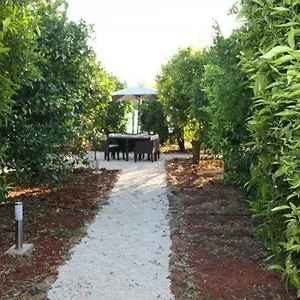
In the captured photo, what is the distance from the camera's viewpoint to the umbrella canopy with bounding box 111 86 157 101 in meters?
15.2

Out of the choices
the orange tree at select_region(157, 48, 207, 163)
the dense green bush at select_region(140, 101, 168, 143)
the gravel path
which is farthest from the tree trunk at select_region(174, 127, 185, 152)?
the gravel path

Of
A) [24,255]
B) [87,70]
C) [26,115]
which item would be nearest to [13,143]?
[26,115]

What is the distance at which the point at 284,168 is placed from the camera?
2.32 m

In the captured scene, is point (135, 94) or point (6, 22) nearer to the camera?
point (6, 22)

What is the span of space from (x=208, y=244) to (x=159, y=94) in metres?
10.2

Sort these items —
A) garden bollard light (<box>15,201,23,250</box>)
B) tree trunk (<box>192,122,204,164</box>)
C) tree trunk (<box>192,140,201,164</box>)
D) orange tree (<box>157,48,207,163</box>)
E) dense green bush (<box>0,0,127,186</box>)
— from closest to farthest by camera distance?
garden bollard light (<box>15,201,23,250</box>) < dense green bush (<box>0,0,127,186</box>) < orange tree (<box>157,48,207,163</box>) < tree trunk (<box>192,122,204,164</box>) < tree trunk (<box>192,140,201,164</box>)

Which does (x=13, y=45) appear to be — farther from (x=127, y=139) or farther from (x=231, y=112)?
(x=127, y=139)

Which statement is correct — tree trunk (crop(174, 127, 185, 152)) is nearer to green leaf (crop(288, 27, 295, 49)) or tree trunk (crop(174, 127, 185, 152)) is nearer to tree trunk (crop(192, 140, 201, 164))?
tree trunk (crop(192, 140, 201, 164))

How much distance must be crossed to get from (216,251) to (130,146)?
1102 centimetres

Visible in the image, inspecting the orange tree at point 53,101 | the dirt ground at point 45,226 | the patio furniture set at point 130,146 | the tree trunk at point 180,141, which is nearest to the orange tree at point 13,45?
the dirt ground at point 45,226

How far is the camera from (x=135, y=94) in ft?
49.7

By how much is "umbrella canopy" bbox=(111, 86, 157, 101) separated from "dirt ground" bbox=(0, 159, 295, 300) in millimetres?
5500

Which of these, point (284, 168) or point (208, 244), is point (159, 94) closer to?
point (208, 244)

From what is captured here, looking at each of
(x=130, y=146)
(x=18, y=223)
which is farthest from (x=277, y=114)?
(x=130, y=146)
